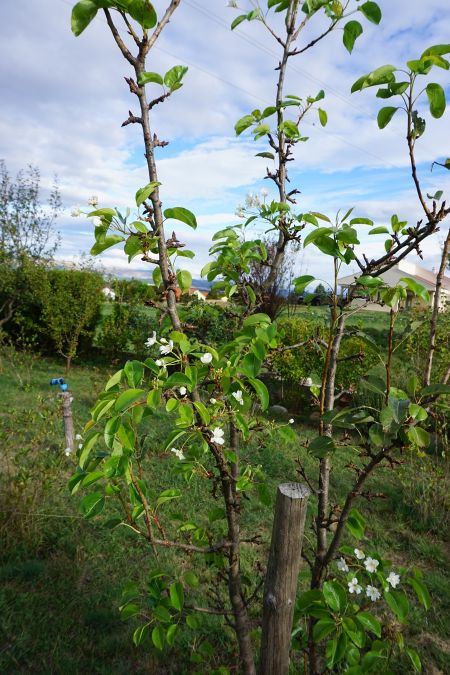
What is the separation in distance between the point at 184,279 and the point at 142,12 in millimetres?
707

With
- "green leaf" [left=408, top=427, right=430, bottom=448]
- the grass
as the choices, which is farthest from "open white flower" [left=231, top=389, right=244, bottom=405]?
the grass

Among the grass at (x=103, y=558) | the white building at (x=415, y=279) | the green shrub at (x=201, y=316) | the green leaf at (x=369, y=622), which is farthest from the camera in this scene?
the grass at (x=103, y=558)

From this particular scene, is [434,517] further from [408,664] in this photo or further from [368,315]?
[368,315]

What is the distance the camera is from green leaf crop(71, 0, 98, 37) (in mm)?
1085

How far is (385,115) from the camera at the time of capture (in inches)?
47.1

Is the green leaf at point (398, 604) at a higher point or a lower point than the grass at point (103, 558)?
higher

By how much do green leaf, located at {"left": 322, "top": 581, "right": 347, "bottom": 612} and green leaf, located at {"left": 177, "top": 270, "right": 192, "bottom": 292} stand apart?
96cm

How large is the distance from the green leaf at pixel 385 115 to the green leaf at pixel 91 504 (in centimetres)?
A: 126

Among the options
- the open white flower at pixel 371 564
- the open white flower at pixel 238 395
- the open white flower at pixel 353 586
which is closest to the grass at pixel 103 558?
the open white flower at pixel 353 586

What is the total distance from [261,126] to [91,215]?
3.43 feet

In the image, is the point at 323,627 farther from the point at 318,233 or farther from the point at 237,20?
the point at 237,20

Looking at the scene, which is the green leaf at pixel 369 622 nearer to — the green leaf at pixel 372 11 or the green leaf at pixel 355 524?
the green leaf at pixel 355 524

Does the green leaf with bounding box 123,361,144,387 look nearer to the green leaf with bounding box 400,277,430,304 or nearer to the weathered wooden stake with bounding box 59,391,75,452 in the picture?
the green leaf with bounding box 400,277,430,304

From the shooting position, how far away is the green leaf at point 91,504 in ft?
3.91
